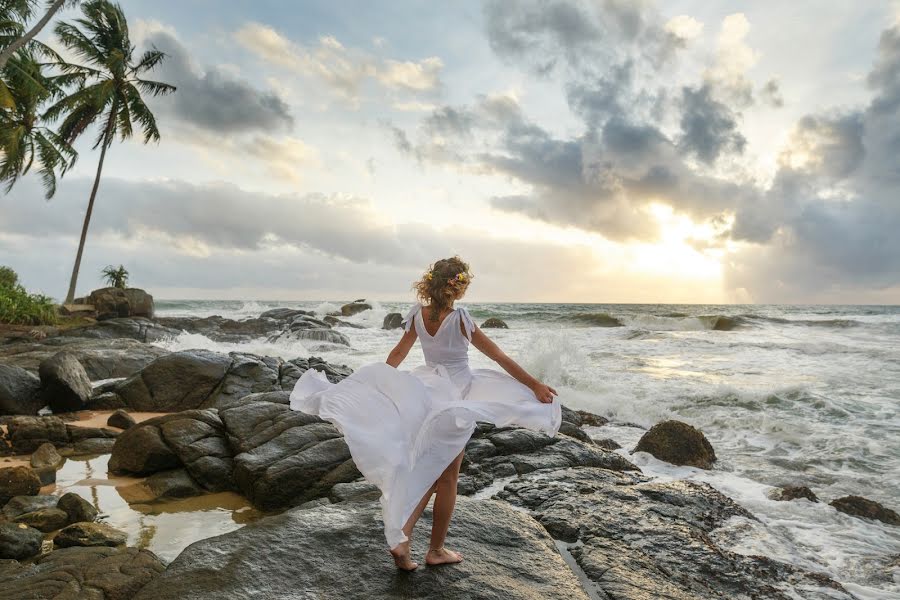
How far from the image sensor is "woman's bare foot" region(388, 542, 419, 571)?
11.0 feet

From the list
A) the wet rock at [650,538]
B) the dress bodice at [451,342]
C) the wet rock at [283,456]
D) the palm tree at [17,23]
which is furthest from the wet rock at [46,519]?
the palm tree at [17,23]

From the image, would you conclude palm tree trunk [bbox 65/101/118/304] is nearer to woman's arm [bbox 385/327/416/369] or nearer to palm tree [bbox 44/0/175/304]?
palm tree [bbox 44/0/175/304]

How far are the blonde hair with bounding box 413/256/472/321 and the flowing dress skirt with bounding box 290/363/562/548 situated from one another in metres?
0.44

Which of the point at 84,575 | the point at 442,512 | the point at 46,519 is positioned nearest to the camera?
the point at 442,512

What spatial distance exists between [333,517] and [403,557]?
1.04 metres

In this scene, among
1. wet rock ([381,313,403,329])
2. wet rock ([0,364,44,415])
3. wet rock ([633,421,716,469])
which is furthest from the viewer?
wet rock ([381,313,403,329])

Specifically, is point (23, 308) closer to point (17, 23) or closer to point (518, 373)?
point (17, 23)

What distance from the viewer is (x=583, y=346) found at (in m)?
23.0

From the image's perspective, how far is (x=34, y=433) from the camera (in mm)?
7770

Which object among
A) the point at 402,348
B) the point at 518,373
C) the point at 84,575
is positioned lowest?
the point at 84,575

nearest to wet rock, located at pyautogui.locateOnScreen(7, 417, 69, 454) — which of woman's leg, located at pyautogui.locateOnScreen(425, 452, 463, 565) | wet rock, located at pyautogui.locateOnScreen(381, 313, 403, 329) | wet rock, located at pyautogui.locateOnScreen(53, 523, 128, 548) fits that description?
wet rock, located at pyautogui.locateOnScreen(53, 523, 128, 548)

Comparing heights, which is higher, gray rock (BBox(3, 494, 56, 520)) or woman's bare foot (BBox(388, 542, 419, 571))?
woman's bare foot (BBox(388, 542, 419, 571))

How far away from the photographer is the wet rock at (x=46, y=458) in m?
6.78

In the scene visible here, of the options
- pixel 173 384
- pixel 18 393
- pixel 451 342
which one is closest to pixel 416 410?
pixel 451 342
